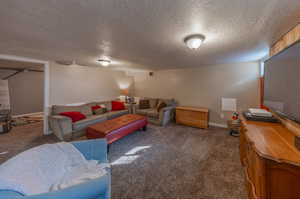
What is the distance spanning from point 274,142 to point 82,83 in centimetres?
483

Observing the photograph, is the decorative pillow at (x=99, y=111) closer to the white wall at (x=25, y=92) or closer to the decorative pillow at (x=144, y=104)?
the decorative pillow at (x=144, y=104)

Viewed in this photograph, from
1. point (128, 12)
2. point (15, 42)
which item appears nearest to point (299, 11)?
point (128, 12)

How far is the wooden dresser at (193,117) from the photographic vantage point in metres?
3.61

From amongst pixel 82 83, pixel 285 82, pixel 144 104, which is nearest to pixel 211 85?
pixel 144 104

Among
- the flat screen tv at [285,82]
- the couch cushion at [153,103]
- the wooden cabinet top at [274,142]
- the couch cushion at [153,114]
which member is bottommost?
the couch cushion at [153,114]

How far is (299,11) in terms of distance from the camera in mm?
1140

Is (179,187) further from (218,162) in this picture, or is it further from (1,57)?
(1,57)

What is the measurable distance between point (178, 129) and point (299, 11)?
3.15m

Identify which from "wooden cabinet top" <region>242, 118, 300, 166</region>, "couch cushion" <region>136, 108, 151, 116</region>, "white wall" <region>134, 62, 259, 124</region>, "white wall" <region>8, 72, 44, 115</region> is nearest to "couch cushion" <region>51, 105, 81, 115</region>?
"couch cushion" <region>136, 108, 151, 116</region>

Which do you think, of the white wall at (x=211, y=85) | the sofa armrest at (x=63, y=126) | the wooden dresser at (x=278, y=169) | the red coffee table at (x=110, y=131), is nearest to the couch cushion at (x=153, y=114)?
the red coffee table at (x=110, y=131)

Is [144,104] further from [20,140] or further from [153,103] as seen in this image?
[20,140]

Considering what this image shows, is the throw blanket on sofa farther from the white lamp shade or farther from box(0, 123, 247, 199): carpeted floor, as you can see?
the white lamp shade

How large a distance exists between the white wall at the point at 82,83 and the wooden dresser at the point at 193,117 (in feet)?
10.1

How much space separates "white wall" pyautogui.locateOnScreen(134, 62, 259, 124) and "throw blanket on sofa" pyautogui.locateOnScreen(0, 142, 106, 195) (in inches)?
153
